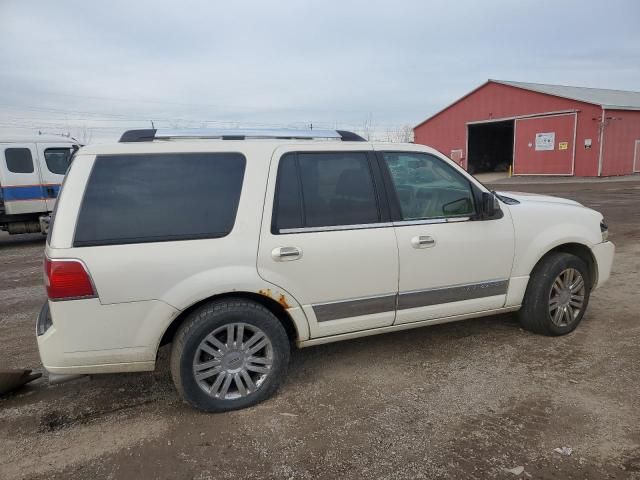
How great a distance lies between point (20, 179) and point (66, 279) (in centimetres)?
1042

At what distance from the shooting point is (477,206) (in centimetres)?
391

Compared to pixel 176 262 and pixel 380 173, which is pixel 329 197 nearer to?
pixel 380 173

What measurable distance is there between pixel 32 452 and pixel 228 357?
1.27m

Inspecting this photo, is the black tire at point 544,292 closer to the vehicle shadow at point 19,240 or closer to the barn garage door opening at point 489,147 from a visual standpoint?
the vehicle shadow at point 19,240

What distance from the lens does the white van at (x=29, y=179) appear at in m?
11.2

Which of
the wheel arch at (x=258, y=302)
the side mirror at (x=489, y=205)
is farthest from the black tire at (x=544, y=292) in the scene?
the wheel arch at (x=258, y=302)

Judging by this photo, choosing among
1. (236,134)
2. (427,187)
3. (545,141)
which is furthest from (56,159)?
(545,141)

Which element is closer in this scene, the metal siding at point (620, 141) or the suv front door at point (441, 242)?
the suv front door at point (441, 242)

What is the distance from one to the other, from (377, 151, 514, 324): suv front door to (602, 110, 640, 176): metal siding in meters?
24.9

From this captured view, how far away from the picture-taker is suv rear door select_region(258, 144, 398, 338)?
10.7 ft

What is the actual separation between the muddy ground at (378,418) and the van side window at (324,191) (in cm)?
129

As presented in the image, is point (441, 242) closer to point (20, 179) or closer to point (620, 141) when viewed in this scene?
point (20, 179)

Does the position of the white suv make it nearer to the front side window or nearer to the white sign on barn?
the front side window

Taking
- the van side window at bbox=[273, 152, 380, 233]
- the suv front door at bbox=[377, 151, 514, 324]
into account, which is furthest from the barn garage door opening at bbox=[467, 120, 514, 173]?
the van side window at bbox=[273, 152, 380, 233]
